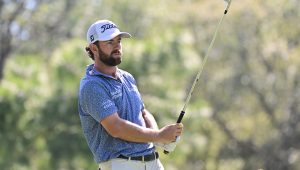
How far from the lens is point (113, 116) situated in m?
5.42

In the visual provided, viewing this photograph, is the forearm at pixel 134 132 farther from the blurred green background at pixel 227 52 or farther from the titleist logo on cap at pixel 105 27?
the blurred green background at pixel 227 52

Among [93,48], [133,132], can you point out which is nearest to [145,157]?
[133,132]

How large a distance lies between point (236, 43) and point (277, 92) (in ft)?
7.94

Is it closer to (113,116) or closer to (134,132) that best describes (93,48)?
(113,116)

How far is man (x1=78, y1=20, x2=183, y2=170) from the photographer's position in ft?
17.8

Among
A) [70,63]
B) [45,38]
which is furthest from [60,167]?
[45,38]

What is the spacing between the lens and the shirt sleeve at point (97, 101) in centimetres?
543

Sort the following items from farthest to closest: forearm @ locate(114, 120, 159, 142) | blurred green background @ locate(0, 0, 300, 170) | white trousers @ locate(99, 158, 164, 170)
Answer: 1. blurred green background @ locate(0, 0, 300, 170)
2. white trousers @ locate(99, 158, 164, 170)
3. forearm @ locate(114, 120, 159, 142)

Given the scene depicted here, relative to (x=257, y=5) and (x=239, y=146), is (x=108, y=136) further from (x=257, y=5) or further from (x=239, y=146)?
(x=239, y=146)

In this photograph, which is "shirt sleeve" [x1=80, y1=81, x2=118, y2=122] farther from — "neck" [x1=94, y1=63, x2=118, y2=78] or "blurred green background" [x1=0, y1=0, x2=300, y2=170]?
"blurred green background" [x1=0, y1=0, x2=300, y2=170]

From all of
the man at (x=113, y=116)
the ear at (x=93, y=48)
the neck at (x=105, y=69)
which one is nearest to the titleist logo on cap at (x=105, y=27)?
the man at (x=113, y=116)

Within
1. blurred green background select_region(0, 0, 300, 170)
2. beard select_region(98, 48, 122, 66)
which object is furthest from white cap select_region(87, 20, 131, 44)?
blurred green background select_region(0, 0, 300, 170)

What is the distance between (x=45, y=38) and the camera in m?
30.0

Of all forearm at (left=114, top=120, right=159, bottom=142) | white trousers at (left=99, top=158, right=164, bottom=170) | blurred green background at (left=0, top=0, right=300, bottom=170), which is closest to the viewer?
forearm at (left=114, top=120, right=159, bottom=142)
